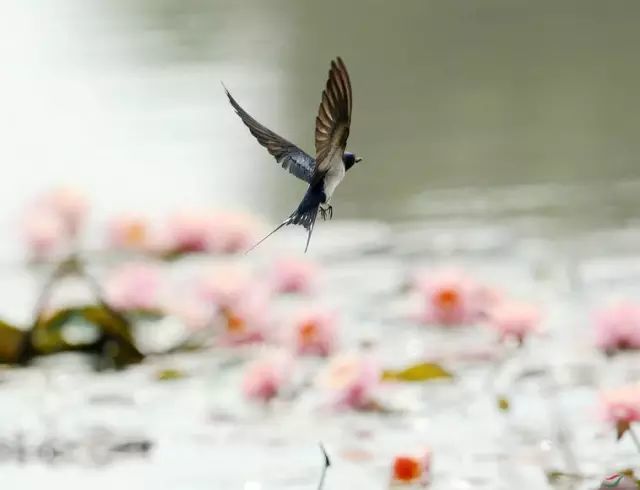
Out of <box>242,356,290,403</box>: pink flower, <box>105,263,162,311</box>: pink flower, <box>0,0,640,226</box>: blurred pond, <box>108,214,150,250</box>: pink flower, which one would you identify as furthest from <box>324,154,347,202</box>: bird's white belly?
<box>0,0,640,226</box>: blurred pond

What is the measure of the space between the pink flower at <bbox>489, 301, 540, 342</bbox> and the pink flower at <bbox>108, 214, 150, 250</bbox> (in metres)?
0.72

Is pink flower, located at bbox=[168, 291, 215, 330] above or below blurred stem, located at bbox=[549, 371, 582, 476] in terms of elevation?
above

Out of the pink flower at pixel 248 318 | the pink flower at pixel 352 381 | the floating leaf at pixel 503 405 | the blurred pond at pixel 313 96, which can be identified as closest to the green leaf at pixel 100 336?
the pink flower at pixel 248 318

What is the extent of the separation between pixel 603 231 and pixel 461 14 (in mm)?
2774

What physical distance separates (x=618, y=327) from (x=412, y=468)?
32 centimetres

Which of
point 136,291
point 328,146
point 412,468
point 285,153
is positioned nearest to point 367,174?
point 136,291

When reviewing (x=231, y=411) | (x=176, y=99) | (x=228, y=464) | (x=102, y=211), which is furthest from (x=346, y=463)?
(x=176, y=99)

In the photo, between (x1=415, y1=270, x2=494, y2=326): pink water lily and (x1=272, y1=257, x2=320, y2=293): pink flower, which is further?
(x1=272, y1=257, x2=320, y2=293): pink flower

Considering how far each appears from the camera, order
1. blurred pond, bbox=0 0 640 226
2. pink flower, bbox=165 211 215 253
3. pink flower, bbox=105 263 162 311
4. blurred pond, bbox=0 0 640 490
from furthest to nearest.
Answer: blurred pond, bbox=0 0 640 226 → pink flower, bbox=165 211 215 253 → pink flower, bbox=105 263 162 311 → blurred pond, bbox=0 0 640 490

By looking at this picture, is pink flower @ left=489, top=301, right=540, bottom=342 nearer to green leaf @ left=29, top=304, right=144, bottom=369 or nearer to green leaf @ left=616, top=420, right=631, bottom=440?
green leaf @ left=616, top=420, right=631, bottom=440

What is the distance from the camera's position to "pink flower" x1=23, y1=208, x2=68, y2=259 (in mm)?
1848

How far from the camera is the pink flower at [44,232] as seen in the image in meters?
1.85

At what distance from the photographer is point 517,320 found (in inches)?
60.1

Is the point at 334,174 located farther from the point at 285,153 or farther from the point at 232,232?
the point at 232,232
